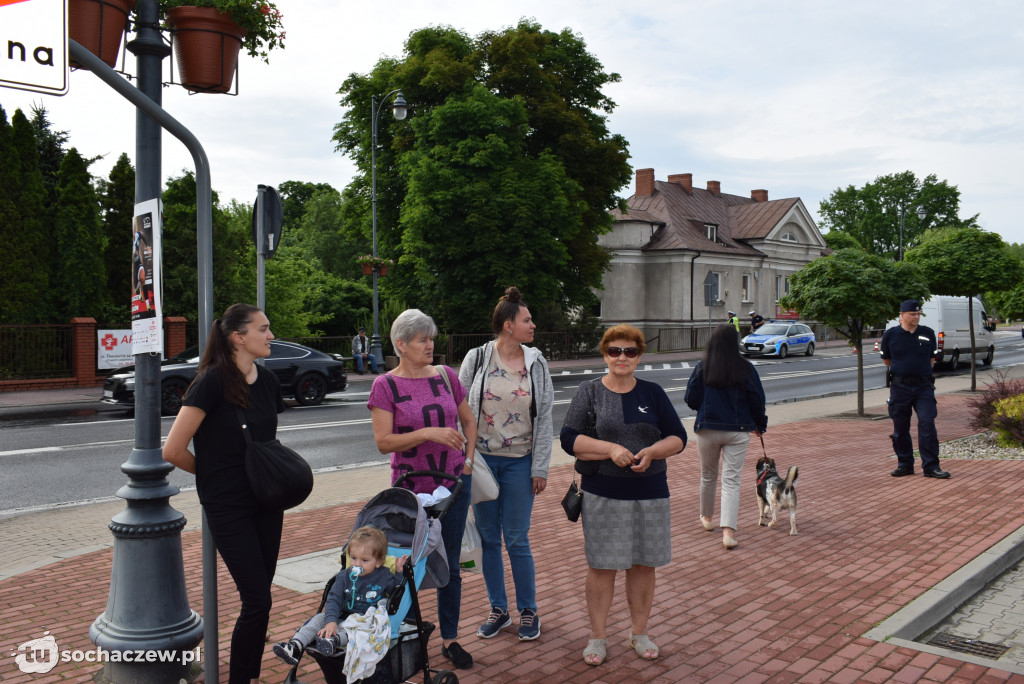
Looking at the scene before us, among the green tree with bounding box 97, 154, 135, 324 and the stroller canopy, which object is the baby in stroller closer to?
the stroller canopy

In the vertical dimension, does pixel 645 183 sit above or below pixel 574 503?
above

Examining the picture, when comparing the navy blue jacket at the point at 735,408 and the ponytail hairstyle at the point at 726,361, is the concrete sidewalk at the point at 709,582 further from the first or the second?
the ponytail hairstyle at the point at 726,361

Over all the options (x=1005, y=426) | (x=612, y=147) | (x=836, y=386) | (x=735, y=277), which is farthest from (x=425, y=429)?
(x=735, y=277)

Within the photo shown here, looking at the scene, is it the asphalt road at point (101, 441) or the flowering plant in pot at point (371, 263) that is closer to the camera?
the asphalt road at point (101, 441)

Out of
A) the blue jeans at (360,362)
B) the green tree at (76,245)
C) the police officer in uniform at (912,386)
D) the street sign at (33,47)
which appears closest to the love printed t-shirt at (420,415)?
the street sign at (33,47)

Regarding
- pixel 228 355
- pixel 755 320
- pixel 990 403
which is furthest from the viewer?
pixel 755 320

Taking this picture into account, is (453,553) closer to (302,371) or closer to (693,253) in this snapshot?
(302,371)

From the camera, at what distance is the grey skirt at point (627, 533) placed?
14.1ft

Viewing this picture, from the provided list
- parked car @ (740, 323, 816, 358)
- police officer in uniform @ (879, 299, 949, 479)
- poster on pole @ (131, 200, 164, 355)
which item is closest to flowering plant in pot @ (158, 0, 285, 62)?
poster on pole @ (131, 200, 164, 355)

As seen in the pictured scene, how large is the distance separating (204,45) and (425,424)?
2518mm

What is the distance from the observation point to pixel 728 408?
676cm

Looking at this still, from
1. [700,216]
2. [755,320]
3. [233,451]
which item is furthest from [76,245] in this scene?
[700,216]

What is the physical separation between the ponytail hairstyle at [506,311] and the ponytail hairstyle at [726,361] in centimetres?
250

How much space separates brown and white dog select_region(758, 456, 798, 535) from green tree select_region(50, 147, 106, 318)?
72.2 ft
